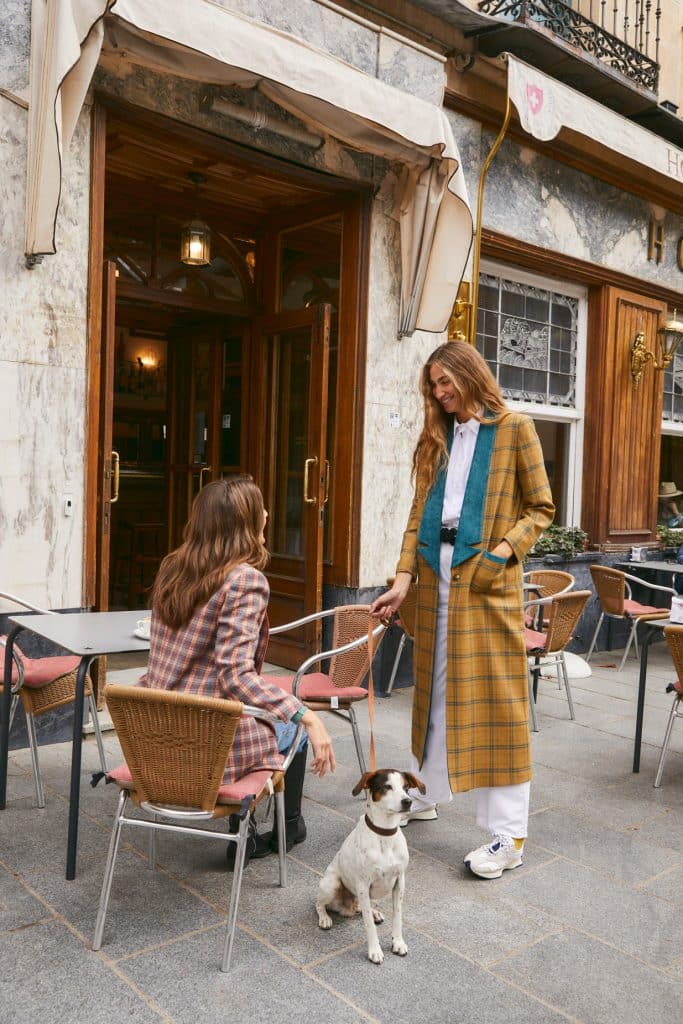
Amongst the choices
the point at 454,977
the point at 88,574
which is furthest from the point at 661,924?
the point at 88,574

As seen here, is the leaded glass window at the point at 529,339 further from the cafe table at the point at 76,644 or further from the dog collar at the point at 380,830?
the dog collar at the point at 380,830

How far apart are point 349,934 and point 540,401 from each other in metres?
5.84

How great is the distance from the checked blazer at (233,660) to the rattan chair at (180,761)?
0.07 meters

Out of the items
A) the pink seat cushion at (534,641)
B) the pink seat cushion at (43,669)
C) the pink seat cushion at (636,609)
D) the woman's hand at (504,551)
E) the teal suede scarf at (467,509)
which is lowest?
the pink seat cushion at (636,609)

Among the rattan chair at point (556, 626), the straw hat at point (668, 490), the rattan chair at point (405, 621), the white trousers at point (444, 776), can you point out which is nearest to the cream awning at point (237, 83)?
the rattan chair at point (405, 621)

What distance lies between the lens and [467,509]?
3279 mm

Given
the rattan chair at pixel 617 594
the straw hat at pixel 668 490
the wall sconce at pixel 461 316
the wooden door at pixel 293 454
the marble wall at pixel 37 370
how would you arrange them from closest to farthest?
1. the marble wall at pixel 37 370
2. the wooden door at pixel 293 454
3. the wall sconce at pixel 461 316
4. the rattan chair at pixel 617 594
5. the straw hat at pixel 668 490

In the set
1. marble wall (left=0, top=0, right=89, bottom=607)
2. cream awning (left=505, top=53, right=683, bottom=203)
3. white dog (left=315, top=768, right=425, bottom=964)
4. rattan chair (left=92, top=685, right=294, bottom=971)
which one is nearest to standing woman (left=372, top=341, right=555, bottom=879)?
white dog (left=315, top=768, right=425, bottom=964)

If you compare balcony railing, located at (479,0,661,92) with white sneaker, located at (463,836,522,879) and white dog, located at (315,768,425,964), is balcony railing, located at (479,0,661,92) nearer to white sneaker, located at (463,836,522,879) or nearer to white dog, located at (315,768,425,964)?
white sneaker, located at (463,836,522,879)

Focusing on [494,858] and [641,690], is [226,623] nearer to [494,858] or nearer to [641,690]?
[494,858]

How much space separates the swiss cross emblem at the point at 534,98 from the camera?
587cm

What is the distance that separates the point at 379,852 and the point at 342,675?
139 cm

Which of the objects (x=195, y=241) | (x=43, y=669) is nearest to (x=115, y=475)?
(x=43, y=669)

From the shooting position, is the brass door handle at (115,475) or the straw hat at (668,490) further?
the straw hat at (668,490)
